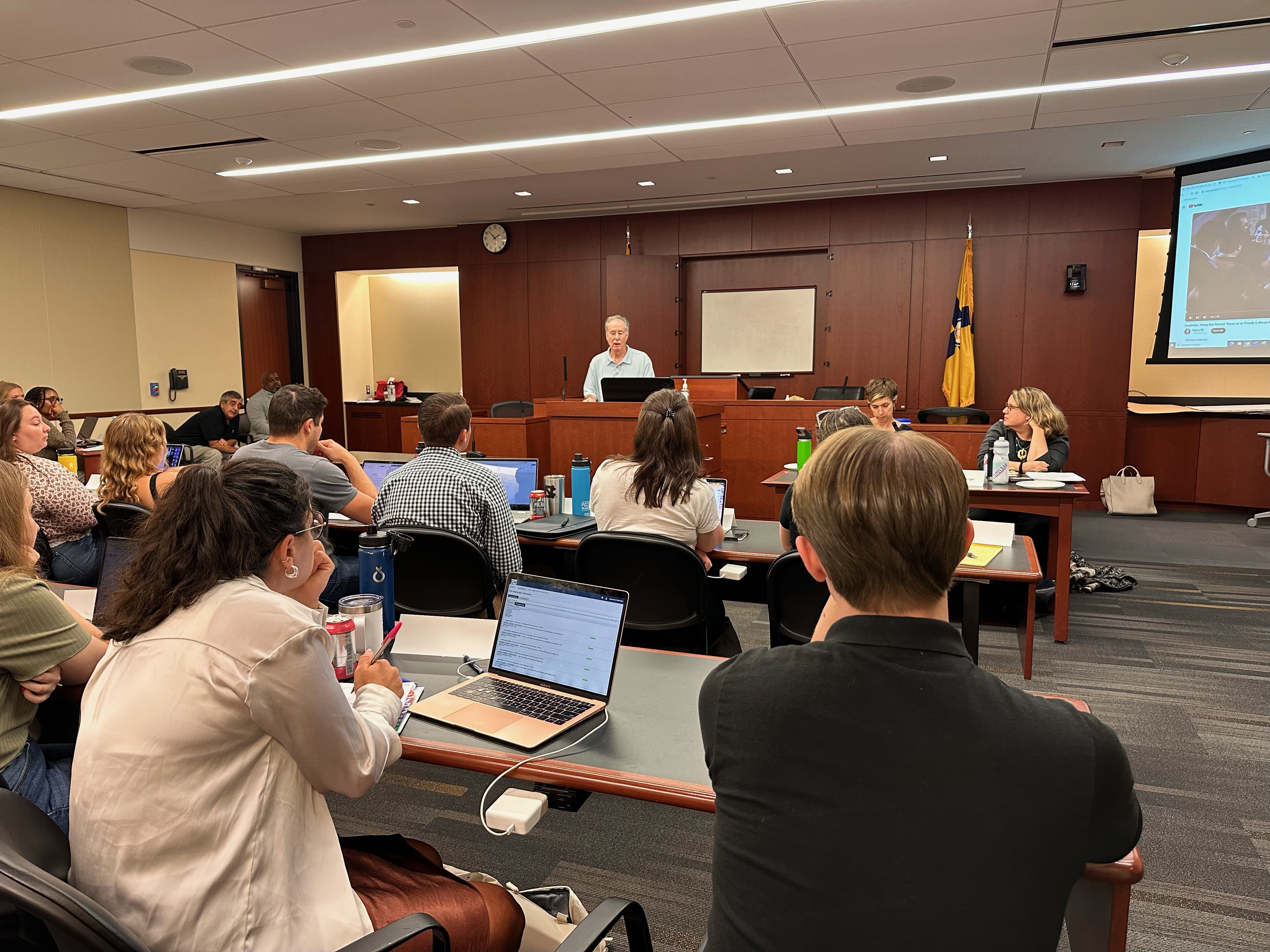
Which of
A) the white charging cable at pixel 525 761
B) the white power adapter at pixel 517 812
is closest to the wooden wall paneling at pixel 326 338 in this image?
the white charging cable at pixel 525 761

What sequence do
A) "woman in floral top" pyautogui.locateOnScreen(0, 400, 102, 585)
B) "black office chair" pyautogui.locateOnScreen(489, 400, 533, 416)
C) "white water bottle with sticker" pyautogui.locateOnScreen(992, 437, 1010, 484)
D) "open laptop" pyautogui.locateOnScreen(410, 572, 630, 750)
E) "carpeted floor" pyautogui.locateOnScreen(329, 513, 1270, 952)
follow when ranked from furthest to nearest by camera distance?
"black office chair" pyautogui.locateOnScreen(489, 400, 533, 416) < "white water bottle with sticker" pyautogui.locateOnScreen(992, 437, 1010, 484) < "woman in floral top" pyautogui.locateOnScreen(0, 400, 102, 585) < "carpeted floor" pyautogui.locateOnScreen(329, 513, 1270, 952) < "open laptop" pyautogui.locateOnScreen(410, 572, 630, 750)

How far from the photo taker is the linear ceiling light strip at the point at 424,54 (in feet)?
11.8

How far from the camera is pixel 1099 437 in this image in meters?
7.82

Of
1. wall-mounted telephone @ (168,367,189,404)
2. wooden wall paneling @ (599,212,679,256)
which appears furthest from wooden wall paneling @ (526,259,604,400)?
wall-mounted telephone @ (168,367,189,404)

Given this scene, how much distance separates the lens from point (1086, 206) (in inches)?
302

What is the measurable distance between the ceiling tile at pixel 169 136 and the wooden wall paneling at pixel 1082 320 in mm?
6907

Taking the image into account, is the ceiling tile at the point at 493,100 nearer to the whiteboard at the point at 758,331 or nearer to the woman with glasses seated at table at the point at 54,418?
the woman with glasses seated at table at the point at 54,418

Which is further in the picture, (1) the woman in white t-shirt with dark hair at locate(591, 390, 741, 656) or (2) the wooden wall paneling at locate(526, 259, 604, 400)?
(2) the wooden wall paneling at locate(526, 259, 604, 400)

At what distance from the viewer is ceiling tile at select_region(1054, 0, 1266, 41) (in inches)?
138

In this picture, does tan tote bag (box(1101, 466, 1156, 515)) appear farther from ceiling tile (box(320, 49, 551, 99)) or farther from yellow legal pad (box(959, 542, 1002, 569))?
ceiling tile (box(320, 49, 551, 99))

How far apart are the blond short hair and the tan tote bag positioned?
785 centimetres

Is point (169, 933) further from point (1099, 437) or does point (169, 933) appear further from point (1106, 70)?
point (1099, 437)

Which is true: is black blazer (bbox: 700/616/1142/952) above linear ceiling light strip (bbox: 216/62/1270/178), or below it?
below

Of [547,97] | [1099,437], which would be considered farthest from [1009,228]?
[547,97]
